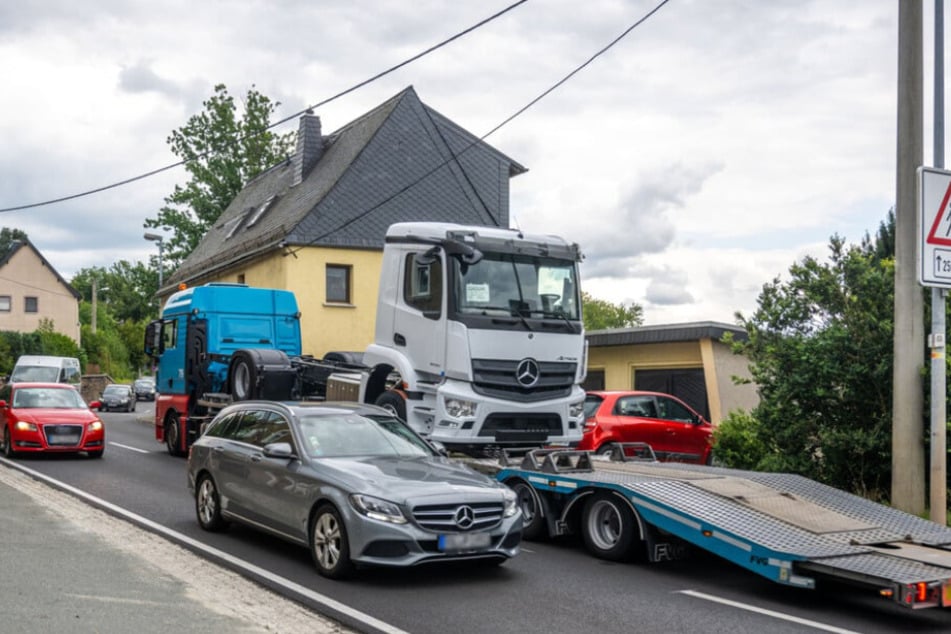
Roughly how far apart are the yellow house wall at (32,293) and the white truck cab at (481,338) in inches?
2893

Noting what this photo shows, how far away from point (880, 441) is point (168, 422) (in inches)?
538

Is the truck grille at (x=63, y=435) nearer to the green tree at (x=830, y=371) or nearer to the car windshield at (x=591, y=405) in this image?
the car windshield at (x=591, y=405)

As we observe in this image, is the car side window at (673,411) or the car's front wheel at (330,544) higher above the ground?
the car side window at (673,411)

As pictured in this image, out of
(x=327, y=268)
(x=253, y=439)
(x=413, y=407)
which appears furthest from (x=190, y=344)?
(x=327, y=268)

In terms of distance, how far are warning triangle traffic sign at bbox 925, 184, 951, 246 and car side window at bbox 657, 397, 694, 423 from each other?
313 inches

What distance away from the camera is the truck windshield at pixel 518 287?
1234 centimetres

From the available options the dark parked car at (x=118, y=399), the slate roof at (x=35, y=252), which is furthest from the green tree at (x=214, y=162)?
the slate roof at (x=35, y=252)

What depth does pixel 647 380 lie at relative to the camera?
22547 millimetres

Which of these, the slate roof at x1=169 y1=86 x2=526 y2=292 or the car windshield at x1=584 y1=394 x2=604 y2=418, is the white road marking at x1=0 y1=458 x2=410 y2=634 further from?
the slate roof at x1=169 y1=86 x2=526 y2=292

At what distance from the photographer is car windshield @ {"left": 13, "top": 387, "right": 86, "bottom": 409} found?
19266mm

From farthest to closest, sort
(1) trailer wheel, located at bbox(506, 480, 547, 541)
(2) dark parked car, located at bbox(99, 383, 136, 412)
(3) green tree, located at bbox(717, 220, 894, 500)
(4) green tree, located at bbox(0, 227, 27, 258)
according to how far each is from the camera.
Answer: (4) green tree, located at bbox(0, 227, 27, 258), (2) dark parked car, located at bbox(99, 383, 136, 412), (3) green tree, located at bbox(717, 220, 894, 500), (1) trailer wheel, located at bbox(506, 480, 547, 541)

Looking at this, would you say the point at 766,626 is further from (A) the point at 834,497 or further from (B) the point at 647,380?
(B) the point at 647,380

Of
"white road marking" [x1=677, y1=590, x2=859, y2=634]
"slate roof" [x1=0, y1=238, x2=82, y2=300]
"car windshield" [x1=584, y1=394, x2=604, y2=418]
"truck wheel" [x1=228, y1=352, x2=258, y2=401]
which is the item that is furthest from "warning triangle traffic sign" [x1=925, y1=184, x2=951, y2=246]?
"slate roof" [x1=0, y1=238, x2=82, y2=300]

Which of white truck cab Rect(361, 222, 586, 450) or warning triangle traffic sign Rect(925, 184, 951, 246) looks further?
white truck cab Rect(361, 222, 586, 450)
